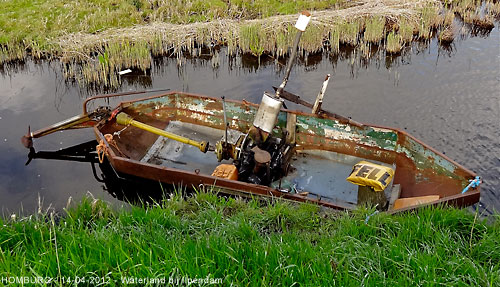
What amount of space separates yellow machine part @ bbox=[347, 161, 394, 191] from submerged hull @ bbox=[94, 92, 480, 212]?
507mm

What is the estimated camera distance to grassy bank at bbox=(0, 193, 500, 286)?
3.62 meters

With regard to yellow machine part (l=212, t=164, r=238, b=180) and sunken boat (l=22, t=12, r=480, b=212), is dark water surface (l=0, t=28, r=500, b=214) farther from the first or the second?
yellow machine part (l=212, t=164, r=238, b=180)

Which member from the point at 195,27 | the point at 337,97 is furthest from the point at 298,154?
the point at 195,27

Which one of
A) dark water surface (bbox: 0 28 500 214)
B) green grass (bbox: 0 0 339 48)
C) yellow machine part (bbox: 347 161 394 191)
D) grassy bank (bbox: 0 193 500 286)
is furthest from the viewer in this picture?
green grass (bbox: 0 0 339 48)

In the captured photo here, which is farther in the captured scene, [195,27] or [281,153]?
[195,27]

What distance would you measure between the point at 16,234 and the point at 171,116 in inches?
231

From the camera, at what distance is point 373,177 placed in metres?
6.78

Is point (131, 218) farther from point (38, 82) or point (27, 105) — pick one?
point (38, 82)

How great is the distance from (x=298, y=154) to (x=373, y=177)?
2.32 m

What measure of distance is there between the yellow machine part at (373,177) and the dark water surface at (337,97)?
2.37 meters

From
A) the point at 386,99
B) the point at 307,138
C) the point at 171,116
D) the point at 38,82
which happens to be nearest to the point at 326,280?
the point at 307,138

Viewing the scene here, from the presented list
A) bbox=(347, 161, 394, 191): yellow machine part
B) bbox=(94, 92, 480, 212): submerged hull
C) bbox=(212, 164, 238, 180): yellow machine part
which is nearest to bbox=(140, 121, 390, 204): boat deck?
bbox=(94, 92, 480, 212): submerged hull

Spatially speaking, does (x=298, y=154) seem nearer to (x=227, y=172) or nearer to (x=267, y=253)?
(x=227, y=172)

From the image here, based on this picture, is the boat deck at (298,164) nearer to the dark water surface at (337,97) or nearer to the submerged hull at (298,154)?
the submerged hull at (298,154)
